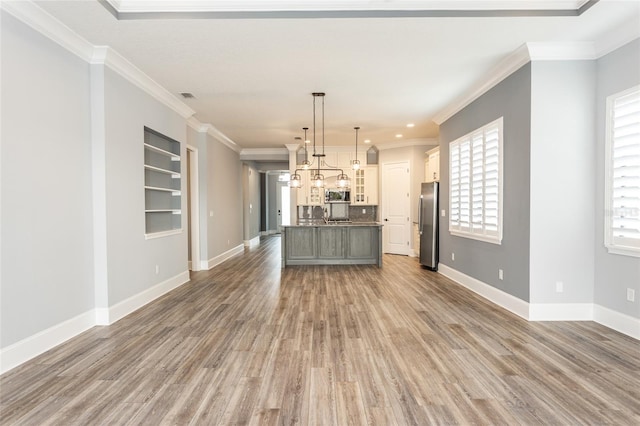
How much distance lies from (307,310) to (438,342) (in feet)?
5.26

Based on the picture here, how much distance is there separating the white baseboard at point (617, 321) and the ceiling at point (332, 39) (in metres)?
2.65

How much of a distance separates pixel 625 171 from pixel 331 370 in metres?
3.32

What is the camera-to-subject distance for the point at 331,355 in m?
Result: 2.88

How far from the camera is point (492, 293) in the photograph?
176 inches

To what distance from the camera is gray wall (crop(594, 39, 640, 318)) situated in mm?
3221

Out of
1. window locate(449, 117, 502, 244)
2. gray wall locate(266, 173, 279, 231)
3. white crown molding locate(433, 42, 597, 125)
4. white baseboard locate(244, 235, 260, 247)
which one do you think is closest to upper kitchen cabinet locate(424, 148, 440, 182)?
window locate(449, 117, 502, 244)

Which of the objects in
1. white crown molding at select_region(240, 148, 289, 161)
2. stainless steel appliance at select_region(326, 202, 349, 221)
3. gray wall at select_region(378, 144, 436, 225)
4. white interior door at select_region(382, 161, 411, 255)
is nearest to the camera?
gray wall at select_region(378, 144, 436, 225)

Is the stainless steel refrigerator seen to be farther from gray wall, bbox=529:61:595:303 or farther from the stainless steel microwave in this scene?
gray wall, bbox=529:61:595:303

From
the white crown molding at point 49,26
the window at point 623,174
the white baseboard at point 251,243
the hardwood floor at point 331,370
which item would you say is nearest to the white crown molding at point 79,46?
the white crown molding at point 49,26

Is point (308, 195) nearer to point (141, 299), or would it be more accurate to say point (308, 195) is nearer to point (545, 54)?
point (141, 299)

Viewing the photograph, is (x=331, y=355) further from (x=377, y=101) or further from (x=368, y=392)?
(x=377, y=101)

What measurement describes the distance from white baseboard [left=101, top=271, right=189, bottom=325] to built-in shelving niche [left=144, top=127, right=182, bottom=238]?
73 centimetres

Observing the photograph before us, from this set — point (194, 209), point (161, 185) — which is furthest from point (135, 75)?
point (194, 209)

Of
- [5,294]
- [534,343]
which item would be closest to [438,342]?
[534,343]
